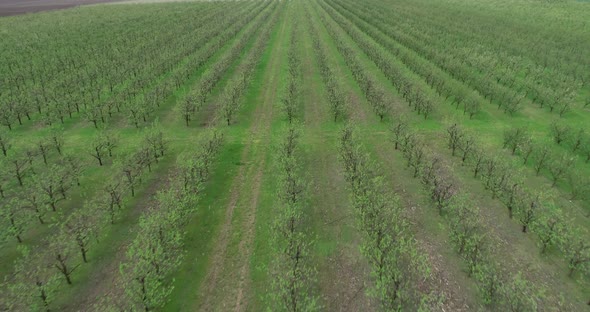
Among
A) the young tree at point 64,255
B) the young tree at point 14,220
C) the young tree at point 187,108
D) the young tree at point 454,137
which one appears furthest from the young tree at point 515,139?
the young tree at point 14,220

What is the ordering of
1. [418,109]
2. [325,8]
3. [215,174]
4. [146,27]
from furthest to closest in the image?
[325,8] < [146,27] < [418,109] < [215,174]

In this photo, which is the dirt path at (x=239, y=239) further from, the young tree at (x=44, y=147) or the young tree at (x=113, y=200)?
the young tree at (x=44, y=147)

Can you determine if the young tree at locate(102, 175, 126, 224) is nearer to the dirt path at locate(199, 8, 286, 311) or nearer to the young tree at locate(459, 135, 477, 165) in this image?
A: the dirt path at locate(199, 8, 286, 311)

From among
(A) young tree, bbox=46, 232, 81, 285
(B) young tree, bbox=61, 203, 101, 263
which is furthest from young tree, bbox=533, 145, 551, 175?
(A) young tree, bbox=46, 232, 81, 285

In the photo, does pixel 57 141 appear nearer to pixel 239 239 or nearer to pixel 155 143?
pixel 155 143

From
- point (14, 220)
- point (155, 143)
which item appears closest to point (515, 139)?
point (155, 143)

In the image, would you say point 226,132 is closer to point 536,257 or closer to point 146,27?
point 536,257

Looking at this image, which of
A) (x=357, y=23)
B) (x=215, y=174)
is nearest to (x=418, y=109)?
(x=215, y=174)
